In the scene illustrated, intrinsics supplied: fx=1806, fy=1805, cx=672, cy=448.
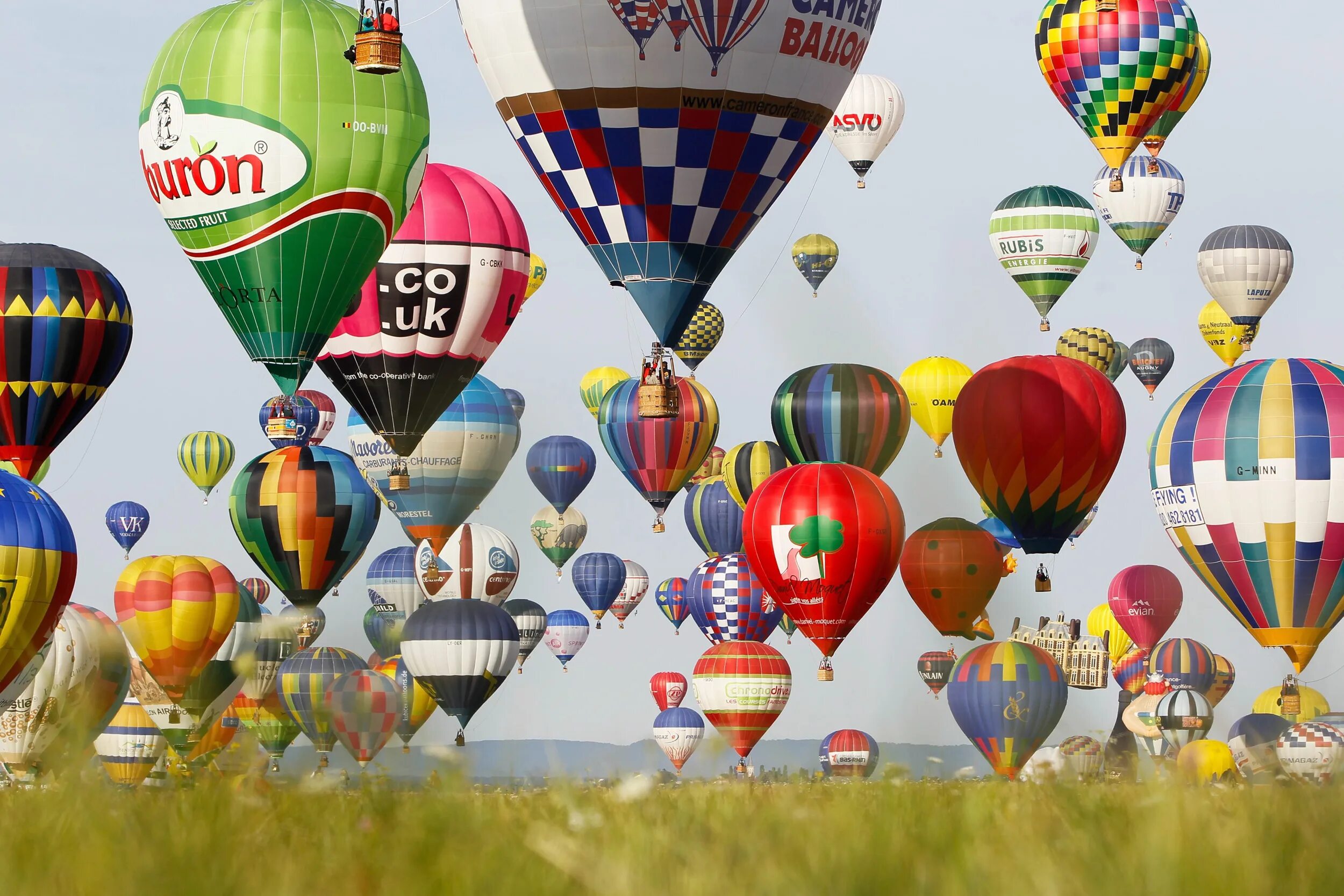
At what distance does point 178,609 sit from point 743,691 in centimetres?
1170

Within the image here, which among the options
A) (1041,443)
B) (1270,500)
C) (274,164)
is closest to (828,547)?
(1041,443)

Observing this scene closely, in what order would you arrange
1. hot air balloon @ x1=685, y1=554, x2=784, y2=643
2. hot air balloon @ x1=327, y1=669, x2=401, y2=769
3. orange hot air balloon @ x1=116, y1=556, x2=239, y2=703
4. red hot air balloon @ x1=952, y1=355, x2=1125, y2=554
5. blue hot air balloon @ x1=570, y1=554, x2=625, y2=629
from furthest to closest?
1. blue hot air balloon @ x1=570, y1=554, x2=625, y2=629
2. hot air balloon @ x1=685, y1=554, x2=784, y2=643
3. orange hot air balloon @ x1=116, y1=556, x2=239, y2=703
4. red hot air balloon @ x1=952, y1=355, x2=1125, y2=554
5. hot air balloon @ x1=327, y1=669, x2=401, y2=769

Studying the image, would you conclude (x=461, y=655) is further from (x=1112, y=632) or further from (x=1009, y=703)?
(x=1112, y=632)

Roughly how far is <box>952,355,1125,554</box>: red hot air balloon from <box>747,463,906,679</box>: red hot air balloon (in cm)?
176

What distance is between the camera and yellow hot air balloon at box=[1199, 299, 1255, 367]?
4772 cm

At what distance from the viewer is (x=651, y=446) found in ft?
132

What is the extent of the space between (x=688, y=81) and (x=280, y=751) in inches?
665

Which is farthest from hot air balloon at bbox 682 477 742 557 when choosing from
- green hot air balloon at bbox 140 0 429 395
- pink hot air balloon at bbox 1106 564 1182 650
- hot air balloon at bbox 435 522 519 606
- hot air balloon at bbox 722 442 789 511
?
green hot air balloon at bbox 140 0 429 395

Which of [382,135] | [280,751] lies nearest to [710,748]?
[280,751]

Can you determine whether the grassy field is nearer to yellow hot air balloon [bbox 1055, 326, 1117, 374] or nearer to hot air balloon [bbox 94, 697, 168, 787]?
hot air balloon [bbox 94, 697, 168, 787]

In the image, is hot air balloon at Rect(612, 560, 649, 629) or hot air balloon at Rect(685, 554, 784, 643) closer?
hot air balloon at Rect(685, 554, 784, 643)

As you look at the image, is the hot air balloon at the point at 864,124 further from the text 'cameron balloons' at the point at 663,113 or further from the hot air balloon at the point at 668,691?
the text 'cameron balloons' at the point at 663,113

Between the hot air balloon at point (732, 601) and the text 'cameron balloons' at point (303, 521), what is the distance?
11.5 meters

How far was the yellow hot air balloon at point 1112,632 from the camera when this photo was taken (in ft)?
170
